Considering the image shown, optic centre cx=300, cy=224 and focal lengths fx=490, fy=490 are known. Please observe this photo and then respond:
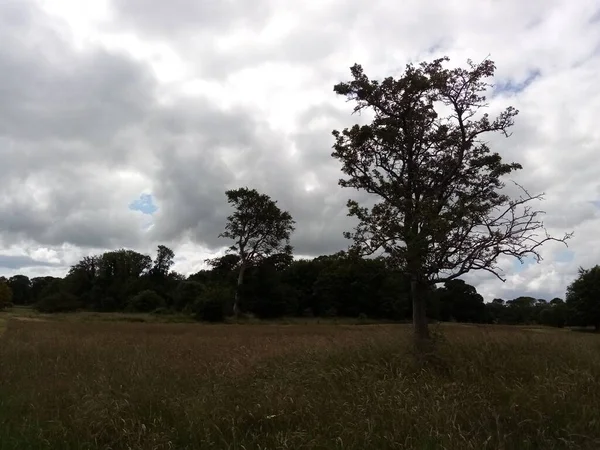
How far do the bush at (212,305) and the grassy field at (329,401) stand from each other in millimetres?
42485

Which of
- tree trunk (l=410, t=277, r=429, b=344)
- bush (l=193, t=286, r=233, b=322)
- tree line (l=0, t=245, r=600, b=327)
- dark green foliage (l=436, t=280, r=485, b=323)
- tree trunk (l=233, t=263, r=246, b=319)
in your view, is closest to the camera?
tree trunk (l=410, t=277, r=429, b=344)

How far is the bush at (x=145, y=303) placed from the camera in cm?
7662

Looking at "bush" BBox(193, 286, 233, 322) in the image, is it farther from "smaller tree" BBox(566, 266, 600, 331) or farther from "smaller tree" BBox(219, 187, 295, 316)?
"smaller tree" BBox(566, 266, 600, 331)

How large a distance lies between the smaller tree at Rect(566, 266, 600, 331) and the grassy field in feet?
193

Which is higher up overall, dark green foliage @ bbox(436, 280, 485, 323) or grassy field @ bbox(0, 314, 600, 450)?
dark green foliage @ bbox(436, 280, 485, 323)

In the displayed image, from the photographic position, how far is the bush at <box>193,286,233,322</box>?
172 feet

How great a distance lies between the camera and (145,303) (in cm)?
7762

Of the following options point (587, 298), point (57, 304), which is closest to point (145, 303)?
point (57, 304)

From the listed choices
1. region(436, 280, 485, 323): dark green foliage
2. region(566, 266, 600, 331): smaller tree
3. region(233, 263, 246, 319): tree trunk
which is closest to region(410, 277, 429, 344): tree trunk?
region(233, 263, 246, 319): tree trunk

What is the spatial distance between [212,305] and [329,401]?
47.1 metres

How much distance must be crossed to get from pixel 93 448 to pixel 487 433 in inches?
181

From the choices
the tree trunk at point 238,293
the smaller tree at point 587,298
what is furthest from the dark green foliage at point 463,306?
the tree trunk at point 238,293

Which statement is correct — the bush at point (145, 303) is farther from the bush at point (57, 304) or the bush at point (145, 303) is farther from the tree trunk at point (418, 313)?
the tree trunk at point (418, 313)

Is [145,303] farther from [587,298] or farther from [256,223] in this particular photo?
[587,298]
